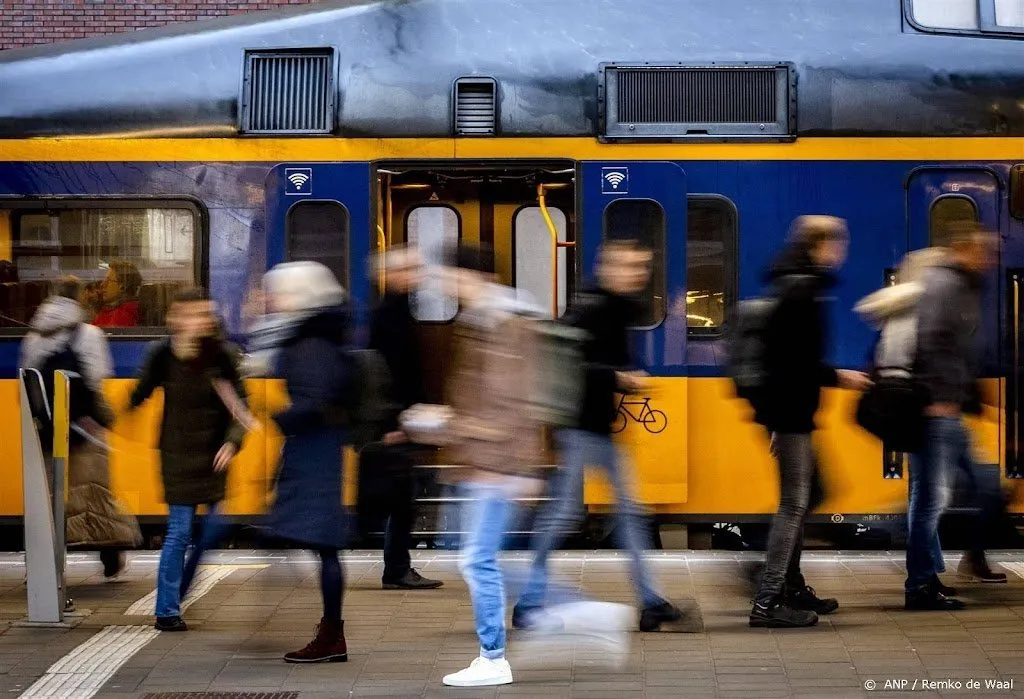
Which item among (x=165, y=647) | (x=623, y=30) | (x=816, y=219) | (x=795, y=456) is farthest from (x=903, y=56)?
(x=165, y=647)

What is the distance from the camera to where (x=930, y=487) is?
7.46 metres

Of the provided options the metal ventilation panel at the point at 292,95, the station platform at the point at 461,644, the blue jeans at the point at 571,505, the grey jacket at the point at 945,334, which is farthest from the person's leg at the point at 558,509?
the metal ventilation panel at the point at 292,95

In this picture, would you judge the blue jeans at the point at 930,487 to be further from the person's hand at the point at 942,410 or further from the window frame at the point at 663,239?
the window frame at the point at 663,239

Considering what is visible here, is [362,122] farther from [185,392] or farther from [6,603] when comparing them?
[6,603]

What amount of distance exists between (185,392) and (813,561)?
3813 mm

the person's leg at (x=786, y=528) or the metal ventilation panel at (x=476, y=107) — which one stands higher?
the metal ventilation panel at (x=476, y=107)

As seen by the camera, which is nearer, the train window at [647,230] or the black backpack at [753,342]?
the black backpack at [753,342]

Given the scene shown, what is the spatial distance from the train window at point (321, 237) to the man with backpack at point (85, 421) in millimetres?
1427

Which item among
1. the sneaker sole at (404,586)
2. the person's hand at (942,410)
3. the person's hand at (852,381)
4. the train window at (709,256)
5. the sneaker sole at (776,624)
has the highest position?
the train window at (709,256)

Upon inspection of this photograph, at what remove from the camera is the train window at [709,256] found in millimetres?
9297

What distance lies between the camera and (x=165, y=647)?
698 centimetres

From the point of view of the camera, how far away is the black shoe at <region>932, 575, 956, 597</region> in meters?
7.53

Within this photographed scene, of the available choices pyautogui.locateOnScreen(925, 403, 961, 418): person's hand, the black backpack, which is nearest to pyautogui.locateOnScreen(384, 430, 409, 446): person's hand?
the black backpack

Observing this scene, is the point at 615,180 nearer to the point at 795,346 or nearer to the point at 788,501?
the point at 795,346
